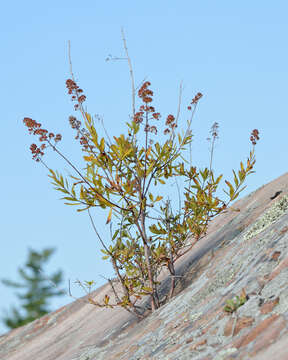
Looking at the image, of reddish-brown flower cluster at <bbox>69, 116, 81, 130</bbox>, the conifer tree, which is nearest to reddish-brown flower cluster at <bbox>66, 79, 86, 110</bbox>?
reddish-brown flower cluster at <bbox>69, 116, 81, 130</bbox>

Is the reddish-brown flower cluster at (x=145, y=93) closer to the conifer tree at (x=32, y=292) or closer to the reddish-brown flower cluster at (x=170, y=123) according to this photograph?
the reddish-brown flower cluster at (x=170, y=123)

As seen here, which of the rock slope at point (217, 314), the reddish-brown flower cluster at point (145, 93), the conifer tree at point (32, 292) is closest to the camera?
the rock slope at point (217, 314)

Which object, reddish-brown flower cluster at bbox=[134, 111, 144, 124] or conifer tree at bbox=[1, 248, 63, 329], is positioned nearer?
reddish-brown flower cluster at bbox=[134, 111, 144, 124]

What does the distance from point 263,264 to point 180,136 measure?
3.36m

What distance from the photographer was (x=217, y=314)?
523 cm

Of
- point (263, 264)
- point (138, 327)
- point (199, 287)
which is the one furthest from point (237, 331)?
point (138, 327)

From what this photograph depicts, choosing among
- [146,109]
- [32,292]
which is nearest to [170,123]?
[146,109]

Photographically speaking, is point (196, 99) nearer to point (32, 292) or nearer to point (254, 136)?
point (254, 136)

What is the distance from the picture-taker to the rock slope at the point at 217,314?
453 cm

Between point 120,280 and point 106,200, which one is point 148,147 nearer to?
point 106,200

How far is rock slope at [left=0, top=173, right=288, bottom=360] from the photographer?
14.9 feet

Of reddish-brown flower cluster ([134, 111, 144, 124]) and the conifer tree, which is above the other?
the conifer tree

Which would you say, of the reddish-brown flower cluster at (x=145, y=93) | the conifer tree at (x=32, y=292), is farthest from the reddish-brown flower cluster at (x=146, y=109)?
the conifer tree at (x=32, y=292)

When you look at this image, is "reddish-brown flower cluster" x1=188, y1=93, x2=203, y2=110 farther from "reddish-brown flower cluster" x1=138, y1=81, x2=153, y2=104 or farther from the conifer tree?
the conifer tree
